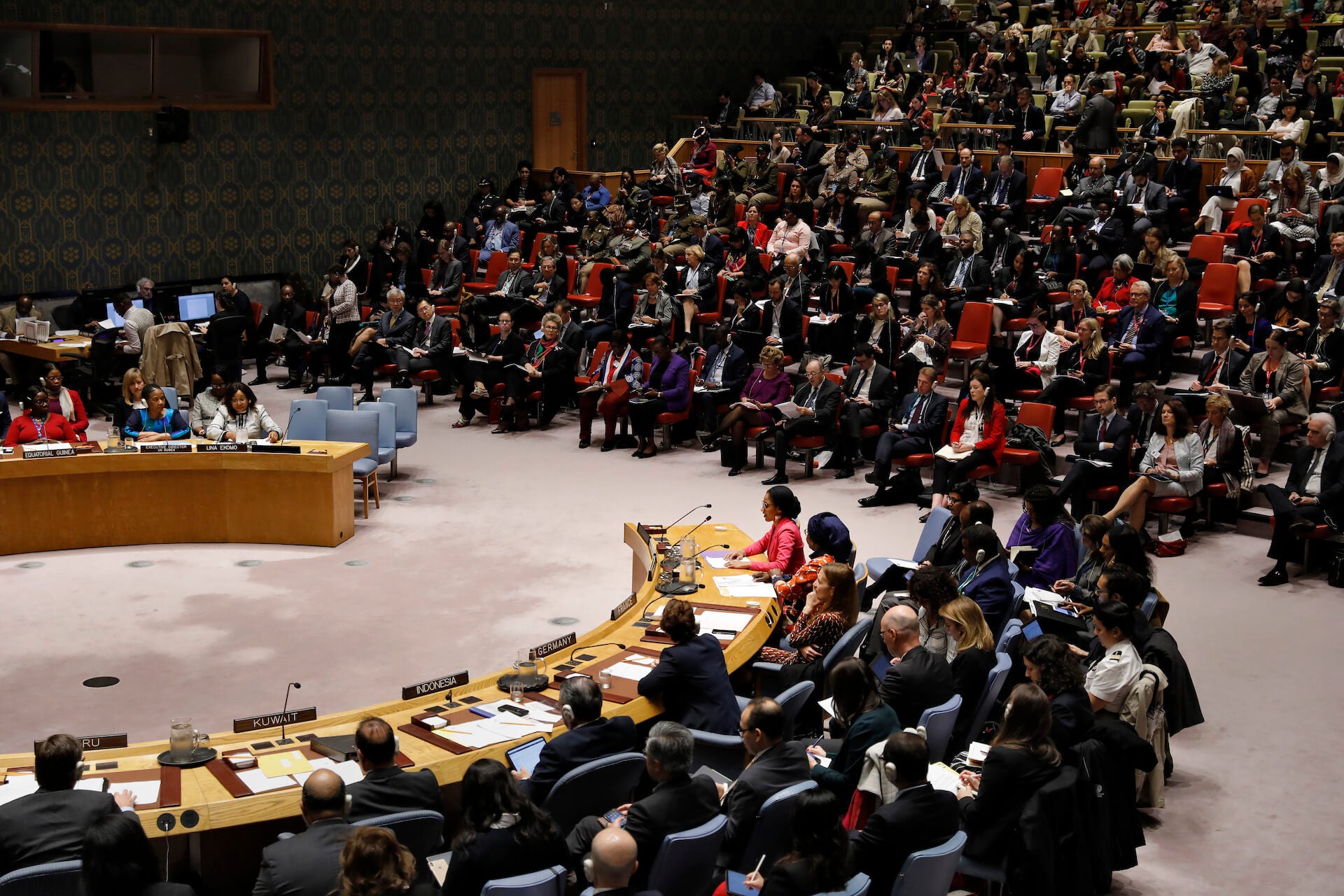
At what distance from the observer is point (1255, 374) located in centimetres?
1128

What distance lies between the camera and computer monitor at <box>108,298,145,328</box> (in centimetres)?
1525

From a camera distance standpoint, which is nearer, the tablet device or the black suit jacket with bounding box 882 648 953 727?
the tablet device

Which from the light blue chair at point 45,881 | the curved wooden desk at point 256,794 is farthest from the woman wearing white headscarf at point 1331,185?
the light blue chair at point 45,881

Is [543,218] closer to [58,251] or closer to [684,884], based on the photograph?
[58,251]

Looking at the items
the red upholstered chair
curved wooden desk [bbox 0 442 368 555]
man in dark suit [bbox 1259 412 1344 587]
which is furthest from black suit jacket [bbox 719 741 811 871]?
the red upholstered chair

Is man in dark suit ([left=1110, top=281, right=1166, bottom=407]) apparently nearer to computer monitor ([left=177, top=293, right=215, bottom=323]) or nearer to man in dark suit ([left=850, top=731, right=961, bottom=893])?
man in dark suit ([left=850, top=731, right=961, bottom=893])

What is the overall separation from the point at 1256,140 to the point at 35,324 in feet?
44.1

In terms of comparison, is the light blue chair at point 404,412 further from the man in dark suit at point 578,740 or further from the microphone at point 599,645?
the man in dark suit at point 578,740

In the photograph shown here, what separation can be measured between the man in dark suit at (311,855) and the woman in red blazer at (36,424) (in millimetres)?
7578

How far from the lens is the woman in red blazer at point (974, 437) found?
1107 cm

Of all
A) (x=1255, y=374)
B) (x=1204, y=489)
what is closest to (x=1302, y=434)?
(x=1255, y=374)

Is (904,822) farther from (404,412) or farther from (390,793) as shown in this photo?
(404,412)

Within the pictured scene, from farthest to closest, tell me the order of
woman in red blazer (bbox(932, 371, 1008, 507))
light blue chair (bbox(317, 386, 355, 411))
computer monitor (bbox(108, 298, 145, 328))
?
computer monitor (bbox(108, 298, 145, 328)), light blue chair (bbox(317, 386, 355, 411)), woman in red blazer (bbox(932, 371, 1008, 507))

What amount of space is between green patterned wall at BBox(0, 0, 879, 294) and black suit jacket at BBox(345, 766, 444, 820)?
13949 mm
